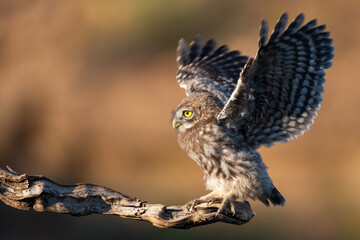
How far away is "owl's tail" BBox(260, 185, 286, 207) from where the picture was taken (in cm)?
542

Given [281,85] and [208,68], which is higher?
[208,68]

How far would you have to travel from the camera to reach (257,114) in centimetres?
536

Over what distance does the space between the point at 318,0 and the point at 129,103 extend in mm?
6214

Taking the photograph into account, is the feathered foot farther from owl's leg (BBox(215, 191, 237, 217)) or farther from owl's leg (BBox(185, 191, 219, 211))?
owl's leg (BBox(215, 191, 237, 217))

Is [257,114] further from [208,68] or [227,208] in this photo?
[208,68]

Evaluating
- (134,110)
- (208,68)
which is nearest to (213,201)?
(208,68)

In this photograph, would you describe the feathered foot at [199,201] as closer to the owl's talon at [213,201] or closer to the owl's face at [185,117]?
the owl's talon at [213,201]

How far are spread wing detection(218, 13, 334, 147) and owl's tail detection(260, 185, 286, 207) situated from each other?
517mm

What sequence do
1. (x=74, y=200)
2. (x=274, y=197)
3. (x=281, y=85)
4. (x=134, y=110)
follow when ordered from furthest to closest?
(x=134, y=110) → (x=274, y=197) → (x=281, y=85) → (x=74, y=200)

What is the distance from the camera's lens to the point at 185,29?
16.7m

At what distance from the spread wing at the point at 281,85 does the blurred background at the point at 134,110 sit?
25.0 ft

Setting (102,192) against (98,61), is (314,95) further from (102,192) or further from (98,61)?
(98,61)

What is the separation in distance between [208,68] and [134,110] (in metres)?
9.25

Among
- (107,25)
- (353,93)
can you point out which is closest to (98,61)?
(107,25)
